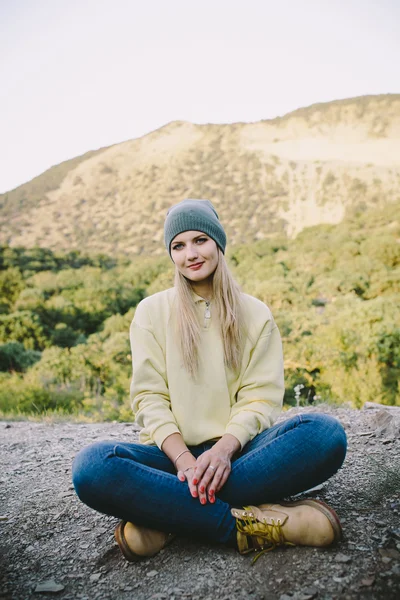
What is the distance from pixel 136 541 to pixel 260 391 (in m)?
0.84

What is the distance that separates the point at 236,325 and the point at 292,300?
17.5m

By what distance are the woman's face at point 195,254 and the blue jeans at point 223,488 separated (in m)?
0.83

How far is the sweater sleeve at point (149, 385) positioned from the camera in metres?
2.09

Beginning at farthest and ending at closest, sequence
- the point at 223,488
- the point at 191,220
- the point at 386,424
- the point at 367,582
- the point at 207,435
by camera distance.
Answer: the point at 386,424
the point at 191,220
the point at 207,435
the point at 223,488
the point at 367,582

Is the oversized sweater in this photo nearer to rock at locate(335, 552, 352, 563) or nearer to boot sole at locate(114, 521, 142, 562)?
boot sole at locate(114, 521, 142, 562)

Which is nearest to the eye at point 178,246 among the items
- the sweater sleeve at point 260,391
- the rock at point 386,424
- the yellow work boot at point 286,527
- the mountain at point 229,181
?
the sweater sleeve at point 260,391

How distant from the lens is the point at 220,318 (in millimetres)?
2271

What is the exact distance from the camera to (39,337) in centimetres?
2195

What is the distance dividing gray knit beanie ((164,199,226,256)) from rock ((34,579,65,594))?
5.14 feet

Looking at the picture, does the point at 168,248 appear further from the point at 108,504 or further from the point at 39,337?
the point at 39,337

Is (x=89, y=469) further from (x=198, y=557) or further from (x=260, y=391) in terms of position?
(x=260, y=391)

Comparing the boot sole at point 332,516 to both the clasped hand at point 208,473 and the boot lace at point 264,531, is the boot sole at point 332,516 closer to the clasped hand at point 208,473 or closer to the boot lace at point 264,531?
the boot lace at point 264,531

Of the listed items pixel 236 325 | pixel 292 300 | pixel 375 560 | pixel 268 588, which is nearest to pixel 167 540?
pixel 268 588

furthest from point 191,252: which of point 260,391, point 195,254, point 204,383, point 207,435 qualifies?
point 207,435
